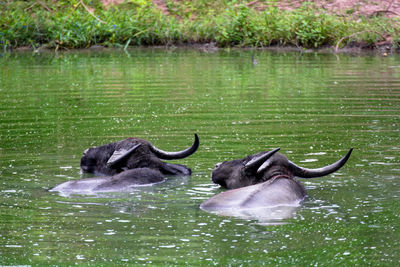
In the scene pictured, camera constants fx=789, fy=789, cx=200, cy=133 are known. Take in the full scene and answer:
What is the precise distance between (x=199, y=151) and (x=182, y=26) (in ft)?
54.4

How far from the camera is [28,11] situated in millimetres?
27016

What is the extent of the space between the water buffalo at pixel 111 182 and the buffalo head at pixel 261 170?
2.43ft

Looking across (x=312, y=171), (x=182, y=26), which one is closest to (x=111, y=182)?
(x=312, y=171)

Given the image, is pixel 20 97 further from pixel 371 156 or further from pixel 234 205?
pixel 234 205

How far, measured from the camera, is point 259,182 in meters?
7.14

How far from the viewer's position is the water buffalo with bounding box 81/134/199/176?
311 inches

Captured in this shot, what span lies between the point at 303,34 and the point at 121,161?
16.1 meters

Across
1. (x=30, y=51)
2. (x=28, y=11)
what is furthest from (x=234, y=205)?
(x=28, y=11)

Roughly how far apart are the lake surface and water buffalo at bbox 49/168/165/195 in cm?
16

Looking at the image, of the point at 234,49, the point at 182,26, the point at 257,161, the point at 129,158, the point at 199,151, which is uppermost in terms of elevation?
the point at 182,26

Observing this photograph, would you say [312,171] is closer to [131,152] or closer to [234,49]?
[131,152]

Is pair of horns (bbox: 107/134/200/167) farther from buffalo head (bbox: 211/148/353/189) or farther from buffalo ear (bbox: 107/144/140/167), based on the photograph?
buffalo head (bbox: 211/148/353/189)

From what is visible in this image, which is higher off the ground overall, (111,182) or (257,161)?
(257,161)

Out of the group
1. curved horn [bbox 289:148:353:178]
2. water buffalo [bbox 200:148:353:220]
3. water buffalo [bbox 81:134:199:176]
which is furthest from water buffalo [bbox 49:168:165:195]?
curved horn [bbox 289:148:353:178]
